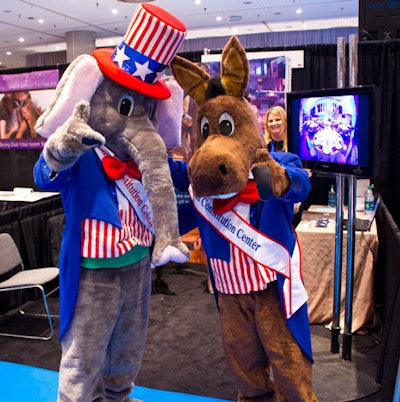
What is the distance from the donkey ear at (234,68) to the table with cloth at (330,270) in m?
2.07

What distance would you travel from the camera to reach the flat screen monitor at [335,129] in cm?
253

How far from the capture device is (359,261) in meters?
3.64

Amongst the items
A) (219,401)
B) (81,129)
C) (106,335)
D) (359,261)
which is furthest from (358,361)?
(81,129)

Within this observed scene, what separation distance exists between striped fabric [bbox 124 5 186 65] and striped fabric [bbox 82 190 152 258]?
1.69ft

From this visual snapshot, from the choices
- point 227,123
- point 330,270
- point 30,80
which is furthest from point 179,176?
point 30,80

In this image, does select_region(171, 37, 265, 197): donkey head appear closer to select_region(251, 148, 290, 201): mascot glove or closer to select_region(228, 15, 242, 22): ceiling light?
select_region(251, 148, 290, 201): mascot glove

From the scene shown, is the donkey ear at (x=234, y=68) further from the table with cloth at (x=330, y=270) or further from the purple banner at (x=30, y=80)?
the purple banner at (x=30, y=80)

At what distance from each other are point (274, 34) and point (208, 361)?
34.9ft

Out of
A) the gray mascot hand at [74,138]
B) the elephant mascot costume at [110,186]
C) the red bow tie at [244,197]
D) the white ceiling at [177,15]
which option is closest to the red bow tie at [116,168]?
the elephant mascot costume at [110,186]

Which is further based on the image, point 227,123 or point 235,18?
point 235,18

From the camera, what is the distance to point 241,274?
6.27 ft

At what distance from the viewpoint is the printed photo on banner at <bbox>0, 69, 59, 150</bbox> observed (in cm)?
648

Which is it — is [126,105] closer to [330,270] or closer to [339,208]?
[339,208]

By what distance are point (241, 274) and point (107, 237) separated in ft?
1.70
